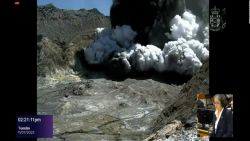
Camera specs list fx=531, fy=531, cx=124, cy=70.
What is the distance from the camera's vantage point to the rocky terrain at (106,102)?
29438 millimetres

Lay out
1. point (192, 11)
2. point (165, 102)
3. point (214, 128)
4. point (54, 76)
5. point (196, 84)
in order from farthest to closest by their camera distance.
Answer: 1. point (192, 11)
2. point (54, 76)
3. point (165, 102)
4. point (196, 84)
5. point (214, 128)

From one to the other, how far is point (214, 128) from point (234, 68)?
64.8 inches

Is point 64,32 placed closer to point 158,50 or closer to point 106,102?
point 158,50

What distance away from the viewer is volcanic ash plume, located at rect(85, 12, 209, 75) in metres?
68.0

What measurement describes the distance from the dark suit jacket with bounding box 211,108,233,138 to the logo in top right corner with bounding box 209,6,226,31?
2150 millimetres

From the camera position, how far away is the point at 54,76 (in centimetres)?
6925

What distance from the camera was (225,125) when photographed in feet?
44.3
